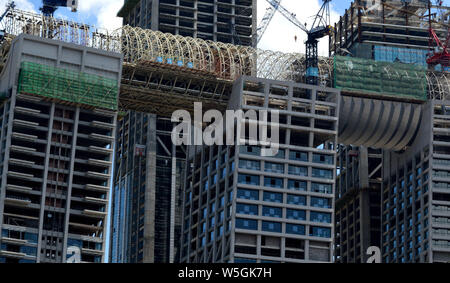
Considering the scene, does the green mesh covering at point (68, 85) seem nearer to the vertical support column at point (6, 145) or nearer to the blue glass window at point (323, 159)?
the vertical support column at point (6, 145)

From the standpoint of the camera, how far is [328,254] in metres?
183

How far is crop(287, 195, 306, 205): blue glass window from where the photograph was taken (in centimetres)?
18550

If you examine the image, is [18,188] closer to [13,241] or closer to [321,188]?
[13,241]

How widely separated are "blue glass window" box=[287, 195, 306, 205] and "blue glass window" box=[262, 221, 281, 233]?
573cm

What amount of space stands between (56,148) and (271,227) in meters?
44.5

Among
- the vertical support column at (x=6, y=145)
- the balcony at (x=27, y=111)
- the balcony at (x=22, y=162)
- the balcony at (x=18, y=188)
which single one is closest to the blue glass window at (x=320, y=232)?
the vertical support column at (x=6, y=145)

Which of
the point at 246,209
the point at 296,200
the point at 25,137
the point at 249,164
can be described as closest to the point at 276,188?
the point at 296,200

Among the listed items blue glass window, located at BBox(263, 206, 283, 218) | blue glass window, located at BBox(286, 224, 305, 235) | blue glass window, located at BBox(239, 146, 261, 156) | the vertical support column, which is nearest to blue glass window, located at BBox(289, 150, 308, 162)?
blue glass window, located at BBox(239, 146, 261, 156)

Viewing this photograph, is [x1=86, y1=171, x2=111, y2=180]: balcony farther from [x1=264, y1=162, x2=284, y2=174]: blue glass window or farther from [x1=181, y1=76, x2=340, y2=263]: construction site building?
[x1=264, y1=162, x2=284, y2=174]: blue glass window

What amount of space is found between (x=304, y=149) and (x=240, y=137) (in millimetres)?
13895
